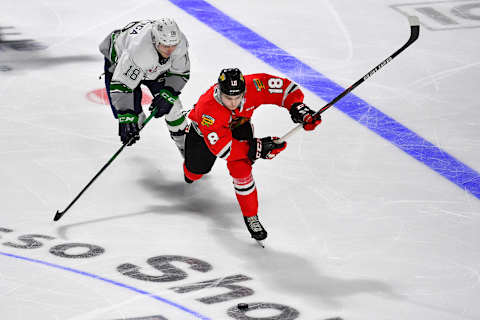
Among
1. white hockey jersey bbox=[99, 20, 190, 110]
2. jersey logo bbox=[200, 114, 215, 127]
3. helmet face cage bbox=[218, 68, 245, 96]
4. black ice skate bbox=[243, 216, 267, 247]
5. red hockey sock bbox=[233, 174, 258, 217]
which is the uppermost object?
white hockey jersey bbox=[99, 20, 190, 110]

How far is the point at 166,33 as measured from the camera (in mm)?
4848

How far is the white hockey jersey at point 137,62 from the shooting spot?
502cm

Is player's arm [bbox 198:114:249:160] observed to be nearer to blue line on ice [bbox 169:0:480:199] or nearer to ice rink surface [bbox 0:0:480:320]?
ice rink surface [bbox 0:0:480:320]

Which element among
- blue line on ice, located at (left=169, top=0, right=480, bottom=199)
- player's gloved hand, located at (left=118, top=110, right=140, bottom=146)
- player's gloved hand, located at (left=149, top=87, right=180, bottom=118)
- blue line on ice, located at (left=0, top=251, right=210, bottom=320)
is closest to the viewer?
blue line on ice, located at (left=0, top=251, right=210, bottom=320)

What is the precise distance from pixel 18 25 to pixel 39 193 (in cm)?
306

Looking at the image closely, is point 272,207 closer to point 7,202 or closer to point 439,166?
point 439,166

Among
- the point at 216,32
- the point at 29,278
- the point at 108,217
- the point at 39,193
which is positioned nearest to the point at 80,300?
the point at 29,278

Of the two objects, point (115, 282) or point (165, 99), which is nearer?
point (115, 282)

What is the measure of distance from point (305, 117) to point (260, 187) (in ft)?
3.12

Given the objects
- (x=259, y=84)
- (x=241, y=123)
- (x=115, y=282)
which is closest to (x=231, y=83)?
(x=259, y=84)

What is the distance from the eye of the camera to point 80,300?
13.4 feet

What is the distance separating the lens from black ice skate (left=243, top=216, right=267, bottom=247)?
4.70 meters

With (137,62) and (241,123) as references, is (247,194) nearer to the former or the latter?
(241,123)

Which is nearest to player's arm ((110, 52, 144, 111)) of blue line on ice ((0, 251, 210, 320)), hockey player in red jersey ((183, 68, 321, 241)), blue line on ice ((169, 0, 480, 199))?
hockey player in red jersey ((183, 68, 321, 241))
